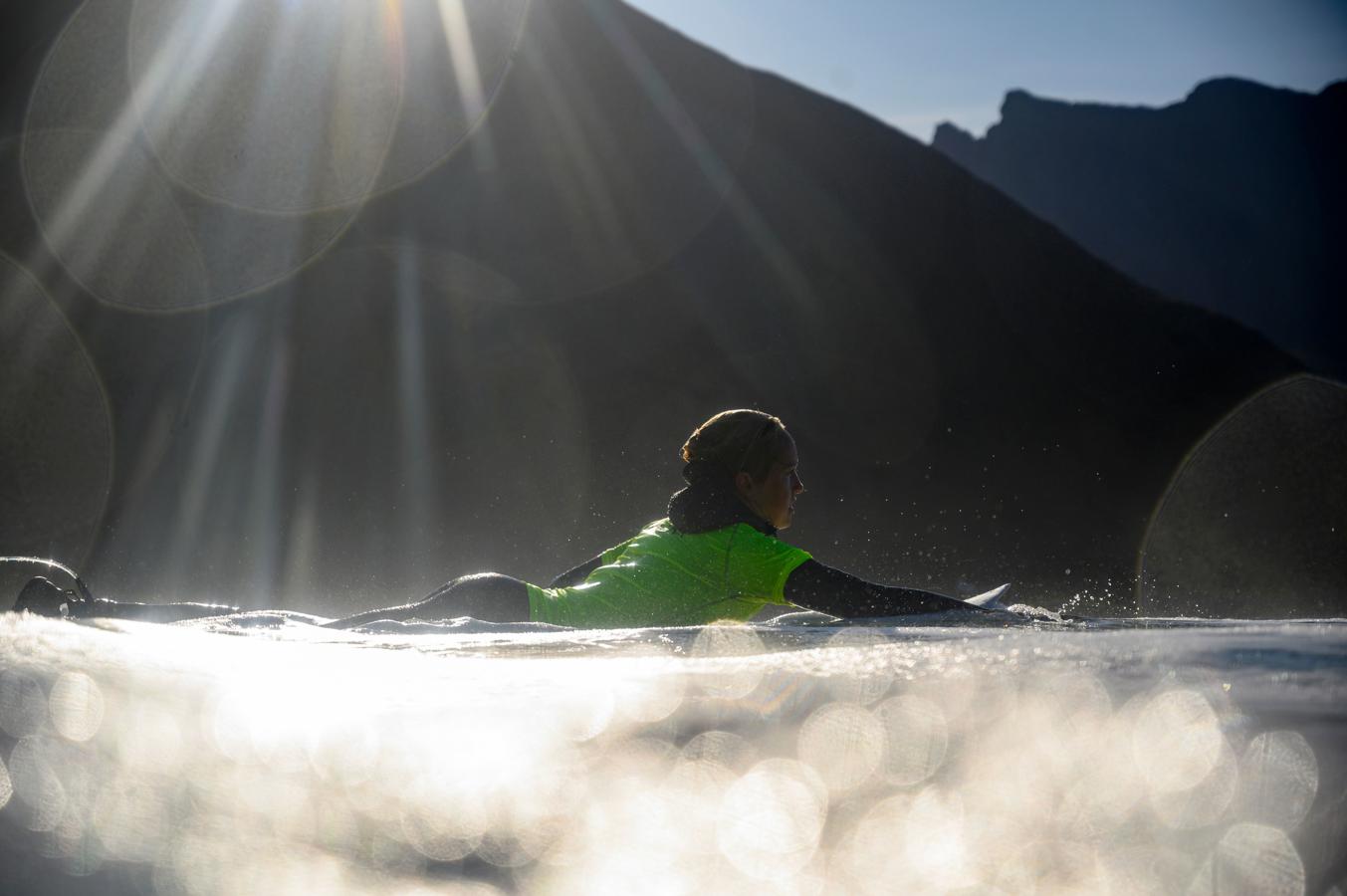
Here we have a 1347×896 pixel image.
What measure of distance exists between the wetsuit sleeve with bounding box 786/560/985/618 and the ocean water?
1702mm

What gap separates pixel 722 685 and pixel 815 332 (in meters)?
11.1

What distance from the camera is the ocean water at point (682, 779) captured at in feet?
1.85

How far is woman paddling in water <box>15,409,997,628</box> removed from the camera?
9.82ft

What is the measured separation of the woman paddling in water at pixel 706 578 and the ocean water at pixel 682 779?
1730 millimetres

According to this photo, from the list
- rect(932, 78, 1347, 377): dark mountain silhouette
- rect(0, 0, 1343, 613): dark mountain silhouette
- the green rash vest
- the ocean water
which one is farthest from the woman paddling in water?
rect(932, 78, 1347, 377): dark mountain silhouette

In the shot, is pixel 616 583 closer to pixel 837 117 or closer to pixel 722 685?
pixel 722 685

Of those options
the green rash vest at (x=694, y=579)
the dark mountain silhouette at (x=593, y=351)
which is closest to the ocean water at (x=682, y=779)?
the green rash vest at (x=694, y=579)

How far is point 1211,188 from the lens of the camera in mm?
38875

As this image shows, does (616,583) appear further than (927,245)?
No

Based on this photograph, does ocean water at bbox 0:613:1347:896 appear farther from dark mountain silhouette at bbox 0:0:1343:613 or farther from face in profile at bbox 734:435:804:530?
dark mountain silhouette at bbox 0:0:1343:613

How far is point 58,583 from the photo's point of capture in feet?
8.75

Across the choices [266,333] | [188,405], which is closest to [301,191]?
[266,333]

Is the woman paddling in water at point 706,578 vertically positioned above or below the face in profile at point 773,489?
below

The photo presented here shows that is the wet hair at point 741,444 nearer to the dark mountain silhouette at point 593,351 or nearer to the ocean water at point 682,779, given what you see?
the ocean water at point 682,779
